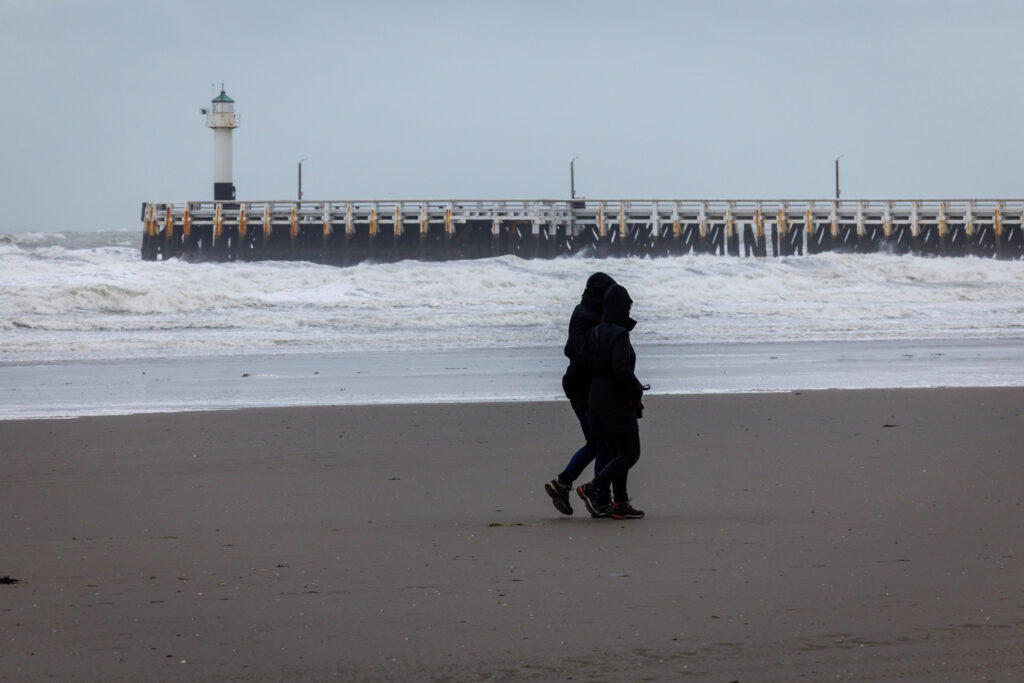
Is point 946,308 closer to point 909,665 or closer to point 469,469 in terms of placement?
point 469,469

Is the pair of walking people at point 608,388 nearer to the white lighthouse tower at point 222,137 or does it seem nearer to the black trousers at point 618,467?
the black trousers at point 618,467

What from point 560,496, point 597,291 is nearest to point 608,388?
point 597,291

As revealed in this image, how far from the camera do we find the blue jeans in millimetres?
6230

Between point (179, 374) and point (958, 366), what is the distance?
810 centimetres

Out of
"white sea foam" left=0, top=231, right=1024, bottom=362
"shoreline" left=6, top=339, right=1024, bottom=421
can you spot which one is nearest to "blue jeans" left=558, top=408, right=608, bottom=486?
"shoreline" left=6, top=339, right=1024, bottom=421

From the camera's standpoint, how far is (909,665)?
3.80 m

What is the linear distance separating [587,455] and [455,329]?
50.0ft

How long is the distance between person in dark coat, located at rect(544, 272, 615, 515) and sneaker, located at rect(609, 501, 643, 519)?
21 cm

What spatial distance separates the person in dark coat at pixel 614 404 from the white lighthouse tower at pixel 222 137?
144 feet

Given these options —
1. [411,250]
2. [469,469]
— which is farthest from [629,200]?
[469,469]

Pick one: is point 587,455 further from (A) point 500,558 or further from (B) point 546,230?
(B) point 546,230

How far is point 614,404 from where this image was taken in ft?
20.0

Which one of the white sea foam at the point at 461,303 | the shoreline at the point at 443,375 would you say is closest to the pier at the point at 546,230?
the white sea foam at the point at 461,303

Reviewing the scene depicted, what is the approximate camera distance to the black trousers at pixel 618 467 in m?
6.09
